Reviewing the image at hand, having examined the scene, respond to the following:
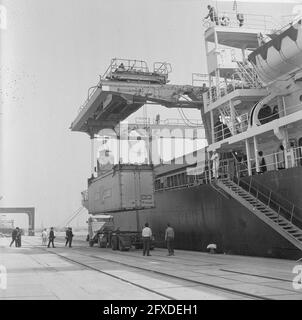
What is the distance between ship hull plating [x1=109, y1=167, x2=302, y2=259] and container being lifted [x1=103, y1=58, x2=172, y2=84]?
6.69m

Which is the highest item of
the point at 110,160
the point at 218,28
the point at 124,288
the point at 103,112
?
the point at 218,28

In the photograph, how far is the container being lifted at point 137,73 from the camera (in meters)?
24.6

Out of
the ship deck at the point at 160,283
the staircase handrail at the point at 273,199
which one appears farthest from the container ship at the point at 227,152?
the ship deck at the point at 160,283

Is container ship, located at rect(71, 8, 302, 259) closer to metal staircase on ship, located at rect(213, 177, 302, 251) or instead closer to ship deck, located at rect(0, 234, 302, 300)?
metal staircase on ship, located at rect(213, 177, 302, 251)

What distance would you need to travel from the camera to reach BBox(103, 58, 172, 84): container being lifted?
80.6 feet

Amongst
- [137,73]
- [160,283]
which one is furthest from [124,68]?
[160,283]

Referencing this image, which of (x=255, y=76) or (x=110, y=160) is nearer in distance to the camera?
(x=255, y=76)

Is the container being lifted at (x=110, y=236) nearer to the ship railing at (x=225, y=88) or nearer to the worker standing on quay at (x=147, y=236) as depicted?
the worker standing on quay at (x=147, y=236)

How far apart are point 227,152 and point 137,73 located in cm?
697

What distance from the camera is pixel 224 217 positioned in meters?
18.6

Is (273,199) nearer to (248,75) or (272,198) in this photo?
(272,198)
